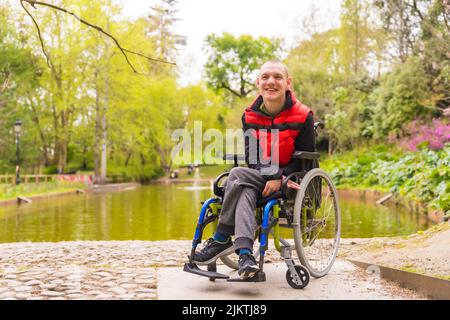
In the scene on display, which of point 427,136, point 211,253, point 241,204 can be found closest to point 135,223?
point 211,253

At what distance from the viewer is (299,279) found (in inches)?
124

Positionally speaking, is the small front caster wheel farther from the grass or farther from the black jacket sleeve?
the grass

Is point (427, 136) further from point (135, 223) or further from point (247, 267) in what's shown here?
point (247, 267)

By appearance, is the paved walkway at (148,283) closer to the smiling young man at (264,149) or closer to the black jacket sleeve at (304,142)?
the smiling young man at (264,149)

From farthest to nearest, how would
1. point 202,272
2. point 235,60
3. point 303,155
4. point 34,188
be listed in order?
point 235,60 < point 34,188 < point 303,155 < point 202,272

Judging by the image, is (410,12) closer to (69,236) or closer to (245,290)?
(69,236)

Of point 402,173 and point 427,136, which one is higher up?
point 427,136

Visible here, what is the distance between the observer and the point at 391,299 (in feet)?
9.41

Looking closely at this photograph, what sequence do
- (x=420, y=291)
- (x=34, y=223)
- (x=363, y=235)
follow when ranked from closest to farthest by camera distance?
(x=420, y=291), (x=363, y=235), (x=34, y=223)

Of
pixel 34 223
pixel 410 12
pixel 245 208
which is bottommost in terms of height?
pixel 34 223

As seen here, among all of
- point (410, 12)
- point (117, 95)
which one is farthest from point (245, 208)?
point (117, 95)

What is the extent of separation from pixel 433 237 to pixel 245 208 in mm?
2066

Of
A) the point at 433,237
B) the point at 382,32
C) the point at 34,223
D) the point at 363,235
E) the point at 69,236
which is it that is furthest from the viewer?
the point at 382,32

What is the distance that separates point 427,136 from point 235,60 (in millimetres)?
31083
